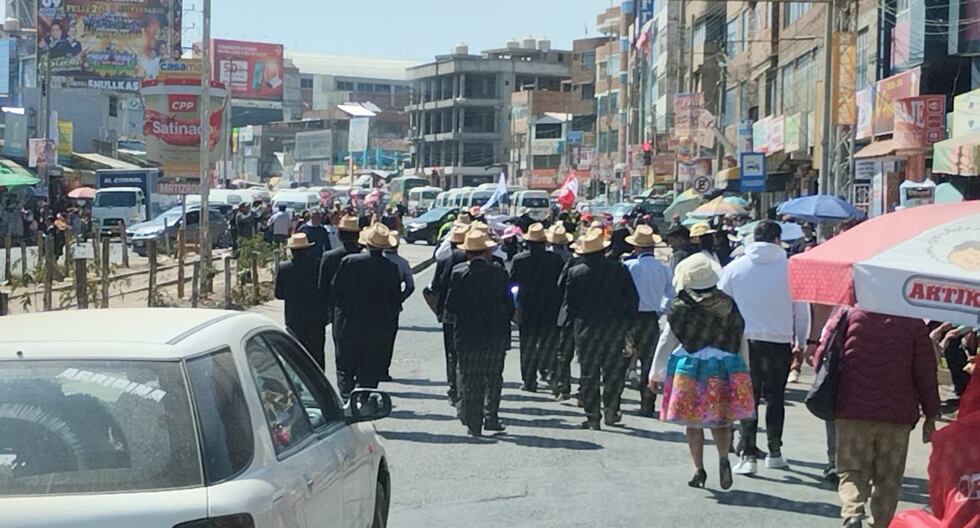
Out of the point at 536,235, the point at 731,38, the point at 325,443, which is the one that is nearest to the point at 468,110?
the point at 731,38

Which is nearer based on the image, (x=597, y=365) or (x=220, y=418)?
(x=220, y=418)

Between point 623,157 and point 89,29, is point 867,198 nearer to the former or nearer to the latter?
point 89,29

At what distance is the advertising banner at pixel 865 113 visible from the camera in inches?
1375

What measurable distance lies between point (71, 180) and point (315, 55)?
385 ft

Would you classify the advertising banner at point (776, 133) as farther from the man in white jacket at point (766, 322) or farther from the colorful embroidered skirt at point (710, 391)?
the colorful embroidered skirt at point (710, 391)

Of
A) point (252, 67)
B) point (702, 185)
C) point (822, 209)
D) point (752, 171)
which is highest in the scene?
point (252, 67)

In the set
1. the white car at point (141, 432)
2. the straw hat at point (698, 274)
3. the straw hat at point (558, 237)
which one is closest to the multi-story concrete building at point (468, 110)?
the straw hat at point (558, 237)

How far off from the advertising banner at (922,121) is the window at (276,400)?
25.2 metres

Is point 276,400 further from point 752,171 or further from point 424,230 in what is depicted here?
point 424,230

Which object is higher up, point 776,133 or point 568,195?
point 776,133

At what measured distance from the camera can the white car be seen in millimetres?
4172

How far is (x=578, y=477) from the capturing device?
1020 centimetres

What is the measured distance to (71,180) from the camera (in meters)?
68.6

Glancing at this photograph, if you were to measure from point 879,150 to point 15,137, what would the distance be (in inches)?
1595
